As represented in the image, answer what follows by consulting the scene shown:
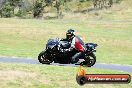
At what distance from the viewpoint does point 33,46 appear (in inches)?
1652

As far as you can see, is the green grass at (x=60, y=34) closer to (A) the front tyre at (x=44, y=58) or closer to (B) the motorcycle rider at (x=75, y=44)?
(A) the front tyre at (x=44, y=58)

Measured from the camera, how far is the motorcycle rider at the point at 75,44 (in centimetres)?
2305

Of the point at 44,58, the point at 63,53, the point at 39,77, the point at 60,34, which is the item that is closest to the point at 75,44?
the point at 63,53

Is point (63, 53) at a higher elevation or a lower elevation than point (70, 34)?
lower

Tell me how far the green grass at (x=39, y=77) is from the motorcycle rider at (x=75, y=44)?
0.84 meters

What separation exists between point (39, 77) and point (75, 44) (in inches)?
116

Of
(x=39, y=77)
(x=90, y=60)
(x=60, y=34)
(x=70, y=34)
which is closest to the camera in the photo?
(x=39, y=77)

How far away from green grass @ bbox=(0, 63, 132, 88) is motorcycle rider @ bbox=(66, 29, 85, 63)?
2.74 feet

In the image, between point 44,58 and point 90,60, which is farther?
point 44,58

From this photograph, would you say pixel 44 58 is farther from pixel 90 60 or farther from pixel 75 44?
pixel 90 60

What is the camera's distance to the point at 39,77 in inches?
871

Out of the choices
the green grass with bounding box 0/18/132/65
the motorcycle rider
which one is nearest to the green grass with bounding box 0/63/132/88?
the motorcycle rider

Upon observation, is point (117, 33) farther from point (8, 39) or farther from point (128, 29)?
point (8, 39)

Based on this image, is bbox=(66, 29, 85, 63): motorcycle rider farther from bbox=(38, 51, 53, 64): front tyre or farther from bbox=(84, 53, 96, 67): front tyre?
bbox=(38, 51, 53, 64): front tyre
